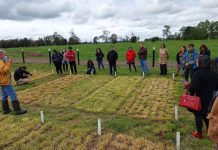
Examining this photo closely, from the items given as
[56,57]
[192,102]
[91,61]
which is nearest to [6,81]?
[192,102]

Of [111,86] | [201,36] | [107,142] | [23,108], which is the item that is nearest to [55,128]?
[107,142]

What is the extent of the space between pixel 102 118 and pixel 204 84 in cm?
343

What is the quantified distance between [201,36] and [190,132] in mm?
89590

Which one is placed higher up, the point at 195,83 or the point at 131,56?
the point at 195,83

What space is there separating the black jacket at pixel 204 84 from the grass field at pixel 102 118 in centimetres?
104

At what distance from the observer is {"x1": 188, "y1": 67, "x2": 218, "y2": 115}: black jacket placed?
677 centimetres

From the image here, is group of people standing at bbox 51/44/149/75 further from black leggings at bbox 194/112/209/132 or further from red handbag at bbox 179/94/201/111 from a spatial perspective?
red handbag at bbox 179/94/201/111

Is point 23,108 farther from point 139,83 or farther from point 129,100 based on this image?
point 139,83

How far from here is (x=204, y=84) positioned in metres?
6.84

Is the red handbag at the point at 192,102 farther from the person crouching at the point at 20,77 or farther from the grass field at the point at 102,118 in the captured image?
the person crouching at the point at 20,77

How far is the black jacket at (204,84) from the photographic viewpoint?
22.2 ft

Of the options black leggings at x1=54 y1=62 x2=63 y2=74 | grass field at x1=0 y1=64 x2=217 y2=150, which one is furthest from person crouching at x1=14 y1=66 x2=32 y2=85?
black leggings at x1=54 y1=62 x2=63 y2=74

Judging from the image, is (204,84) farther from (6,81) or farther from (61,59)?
(61,59)

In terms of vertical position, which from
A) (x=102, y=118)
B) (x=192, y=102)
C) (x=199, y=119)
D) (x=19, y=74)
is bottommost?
(x=102, y=118)
